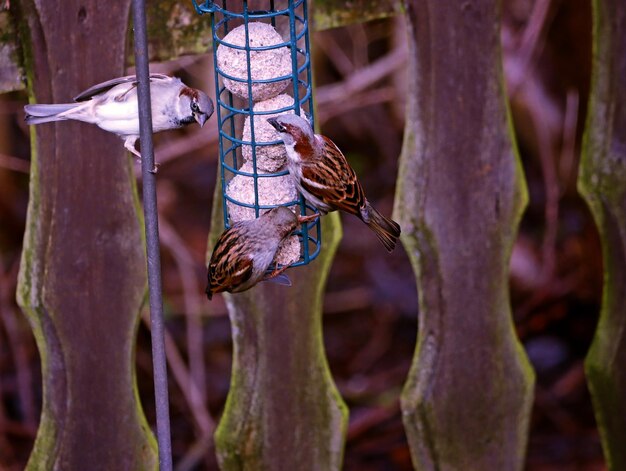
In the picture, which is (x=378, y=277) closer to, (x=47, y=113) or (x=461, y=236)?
(x=461, y=236)

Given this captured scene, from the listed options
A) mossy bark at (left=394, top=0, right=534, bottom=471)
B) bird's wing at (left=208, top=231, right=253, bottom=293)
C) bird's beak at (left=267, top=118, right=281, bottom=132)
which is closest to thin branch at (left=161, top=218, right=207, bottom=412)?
mossy bark at (left=394, top=0, right=534, bottom=471)

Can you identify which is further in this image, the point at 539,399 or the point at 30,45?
the point at 539,399

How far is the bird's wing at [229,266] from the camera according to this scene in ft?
8.04

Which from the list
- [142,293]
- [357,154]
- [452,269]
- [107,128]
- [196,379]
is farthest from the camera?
[357,154]

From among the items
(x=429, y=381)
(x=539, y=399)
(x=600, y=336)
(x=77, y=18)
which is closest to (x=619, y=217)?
(x=600, y=336)

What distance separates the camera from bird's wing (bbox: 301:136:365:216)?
8.48 ft

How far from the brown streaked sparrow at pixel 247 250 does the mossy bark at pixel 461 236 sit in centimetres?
58

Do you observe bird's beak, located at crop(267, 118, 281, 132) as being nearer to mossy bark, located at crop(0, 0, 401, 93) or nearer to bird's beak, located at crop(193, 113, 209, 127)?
bird's beak, located at crop(193, 113, 209, 127)

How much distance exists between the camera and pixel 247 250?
245cm

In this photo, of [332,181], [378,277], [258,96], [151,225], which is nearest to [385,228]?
[332,181]

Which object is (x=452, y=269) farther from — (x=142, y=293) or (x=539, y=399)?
(x=539, y=399)

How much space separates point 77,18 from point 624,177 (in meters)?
1.52

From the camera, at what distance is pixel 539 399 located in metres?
5.00

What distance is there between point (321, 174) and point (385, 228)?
31 cm
